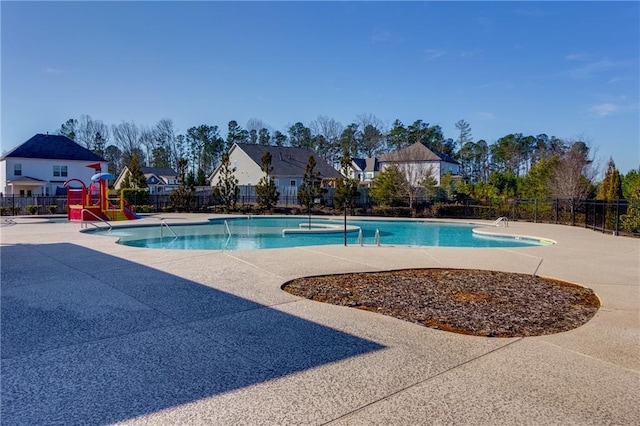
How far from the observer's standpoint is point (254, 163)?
37562 millimetres

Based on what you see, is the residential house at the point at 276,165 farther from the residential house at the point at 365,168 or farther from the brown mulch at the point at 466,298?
the brown mulch at the point at 466,298

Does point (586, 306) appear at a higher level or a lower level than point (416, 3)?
lower

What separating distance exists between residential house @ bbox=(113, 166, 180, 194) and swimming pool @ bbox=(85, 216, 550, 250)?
1144 inches

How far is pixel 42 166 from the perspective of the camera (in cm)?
3622

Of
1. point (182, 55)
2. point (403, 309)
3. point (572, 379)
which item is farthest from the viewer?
point (182, 55)

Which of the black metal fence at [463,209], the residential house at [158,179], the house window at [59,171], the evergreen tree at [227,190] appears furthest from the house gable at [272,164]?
the house window at [59,171]

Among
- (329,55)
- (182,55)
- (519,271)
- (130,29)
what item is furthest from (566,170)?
(130,29)

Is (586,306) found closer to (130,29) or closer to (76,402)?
(76,402)

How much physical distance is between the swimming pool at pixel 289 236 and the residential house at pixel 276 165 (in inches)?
583

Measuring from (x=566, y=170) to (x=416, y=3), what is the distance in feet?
54.6

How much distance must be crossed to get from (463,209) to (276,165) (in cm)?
1851

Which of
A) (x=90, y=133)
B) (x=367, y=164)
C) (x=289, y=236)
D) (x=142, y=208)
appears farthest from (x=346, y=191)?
(x=90, y=133)

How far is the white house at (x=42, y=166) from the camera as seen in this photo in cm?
3466

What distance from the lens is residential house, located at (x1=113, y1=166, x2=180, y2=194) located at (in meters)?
48.0
